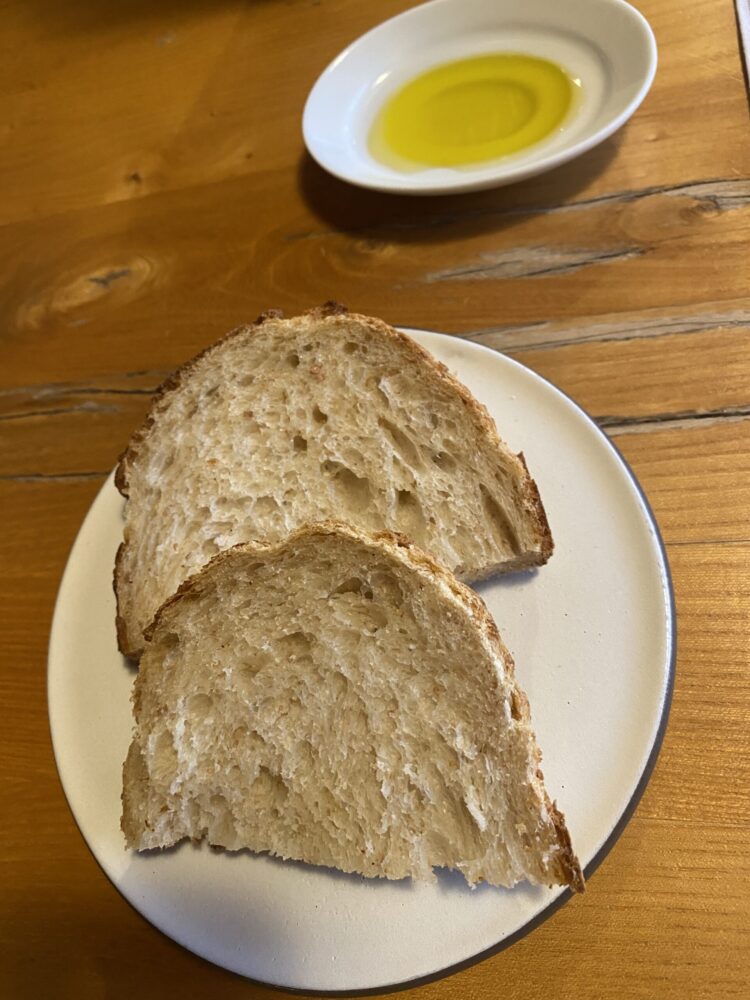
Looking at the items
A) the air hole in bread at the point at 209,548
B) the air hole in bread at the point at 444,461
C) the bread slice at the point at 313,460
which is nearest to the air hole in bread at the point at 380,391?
the bread slice at the point at 313,460

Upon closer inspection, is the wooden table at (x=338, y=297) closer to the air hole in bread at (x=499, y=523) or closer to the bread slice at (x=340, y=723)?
the bread slice at (x=340, y=723)

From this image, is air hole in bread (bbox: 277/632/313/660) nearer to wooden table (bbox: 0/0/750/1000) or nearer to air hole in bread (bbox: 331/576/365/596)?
air hole in bread (bbox: 331/576/365/596)

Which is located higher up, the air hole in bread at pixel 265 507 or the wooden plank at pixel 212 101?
the wooden plank at pixel 212 101

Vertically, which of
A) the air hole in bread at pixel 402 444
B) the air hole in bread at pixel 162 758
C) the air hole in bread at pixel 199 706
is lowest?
the air hole in bread at pixel 162 758

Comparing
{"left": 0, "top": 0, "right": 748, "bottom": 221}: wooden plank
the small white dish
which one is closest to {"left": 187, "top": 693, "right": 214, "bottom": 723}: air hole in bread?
the small white dish

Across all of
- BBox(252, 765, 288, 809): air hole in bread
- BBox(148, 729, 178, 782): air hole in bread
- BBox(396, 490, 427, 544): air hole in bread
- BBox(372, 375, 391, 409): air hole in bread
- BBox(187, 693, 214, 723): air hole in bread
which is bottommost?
BBox(252, 765, 288, 809): air hole in bread
